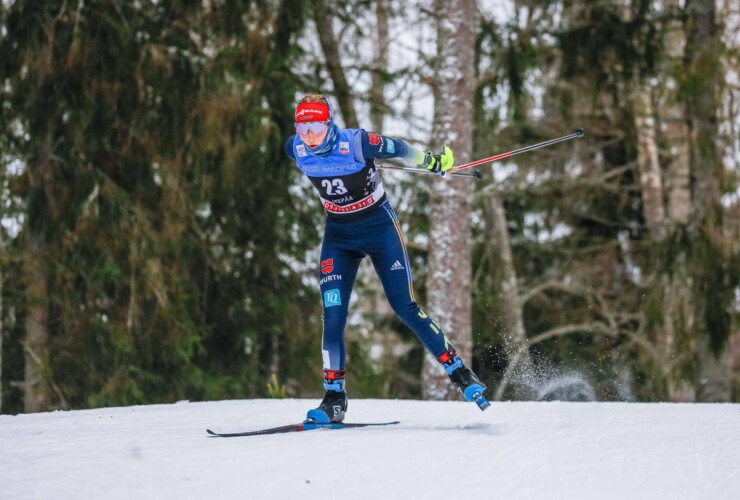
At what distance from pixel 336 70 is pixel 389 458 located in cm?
834

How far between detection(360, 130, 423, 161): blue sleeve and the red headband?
0.71ft

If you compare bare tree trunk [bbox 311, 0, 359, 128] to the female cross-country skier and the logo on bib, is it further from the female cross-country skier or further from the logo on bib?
the logo on bib

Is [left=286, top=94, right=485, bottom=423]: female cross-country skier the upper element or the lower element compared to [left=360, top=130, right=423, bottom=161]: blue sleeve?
lower

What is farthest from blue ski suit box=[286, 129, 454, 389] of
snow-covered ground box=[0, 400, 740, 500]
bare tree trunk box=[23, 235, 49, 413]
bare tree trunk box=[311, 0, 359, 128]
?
bare tree trunk box=[311, 0, 359, 128]

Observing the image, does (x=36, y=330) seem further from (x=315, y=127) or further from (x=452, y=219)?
(x=315, y=127)

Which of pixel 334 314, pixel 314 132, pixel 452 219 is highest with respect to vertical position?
pixel 314 132

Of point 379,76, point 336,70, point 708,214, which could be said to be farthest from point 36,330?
point 708,214

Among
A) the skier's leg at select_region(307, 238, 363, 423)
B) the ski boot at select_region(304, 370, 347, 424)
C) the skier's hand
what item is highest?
the skier's hand

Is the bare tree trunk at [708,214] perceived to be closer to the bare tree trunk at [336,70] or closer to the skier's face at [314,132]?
the bare tree trunk at [336,70]

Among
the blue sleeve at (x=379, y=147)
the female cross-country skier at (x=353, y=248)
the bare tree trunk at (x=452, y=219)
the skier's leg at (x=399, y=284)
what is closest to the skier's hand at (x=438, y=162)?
the female cross-country skier at (x=353, y=248)

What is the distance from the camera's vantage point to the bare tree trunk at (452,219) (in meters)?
9.03

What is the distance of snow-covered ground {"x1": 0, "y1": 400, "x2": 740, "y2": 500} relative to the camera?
380 centimetres

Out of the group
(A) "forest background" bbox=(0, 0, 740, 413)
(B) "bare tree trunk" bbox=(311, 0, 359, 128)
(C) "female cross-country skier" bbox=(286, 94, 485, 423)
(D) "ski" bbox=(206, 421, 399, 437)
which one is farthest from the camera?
(B) "bare tree trunk" bbox=(311, 0, 359, 128)

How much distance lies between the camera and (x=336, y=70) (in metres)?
12.1
